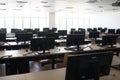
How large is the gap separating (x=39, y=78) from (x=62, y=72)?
0.42 meters

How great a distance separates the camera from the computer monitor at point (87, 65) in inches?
67.9

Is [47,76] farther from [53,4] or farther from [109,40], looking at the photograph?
[53,4]

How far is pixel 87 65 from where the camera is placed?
182 centimetres

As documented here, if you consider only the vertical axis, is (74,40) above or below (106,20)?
below

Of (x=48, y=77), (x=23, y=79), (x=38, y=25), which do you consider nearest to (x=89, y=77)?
(x=48, y=77)

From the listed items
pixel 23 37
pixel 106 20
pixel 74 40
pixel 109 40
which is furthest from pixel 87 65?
pixel 106 20

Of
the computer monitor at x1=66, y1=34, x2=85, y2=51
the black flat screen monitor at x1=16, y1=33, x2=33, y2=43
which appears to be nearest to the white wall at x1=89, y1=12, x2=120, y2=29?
the black flat screen monitor at x1=16, y1=33, x2=33, y2=43

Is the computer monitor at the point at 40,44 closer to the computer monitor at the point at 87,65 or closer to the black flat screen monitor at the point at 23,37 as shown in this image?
the black flat screen monitor at the point at 23,37

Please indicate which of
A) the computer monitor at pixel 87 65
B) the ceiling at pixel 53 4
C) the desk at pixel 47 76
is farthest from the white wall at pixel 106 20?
the computer monitor at pixel 87 65

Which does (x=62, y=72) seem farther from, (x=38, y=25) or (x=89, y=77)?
(x=38, y=25)

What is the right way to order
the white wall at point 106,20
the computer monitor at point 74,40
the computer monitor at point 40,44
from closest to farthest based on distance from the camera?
the computer monitor at point 40,44 → the computer monitor at point 74,40 → the white wall at point 106,20

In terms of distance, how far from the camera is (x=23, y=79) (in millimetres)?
2193

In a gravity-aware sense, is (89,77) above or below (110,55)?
below

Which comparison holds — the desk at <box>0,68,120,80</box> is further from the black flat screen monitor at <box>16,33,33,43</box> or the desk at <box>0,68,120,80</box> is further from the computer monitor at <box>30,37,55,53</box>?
the black flat screen monitor at <box>16,33,33,43</box>
